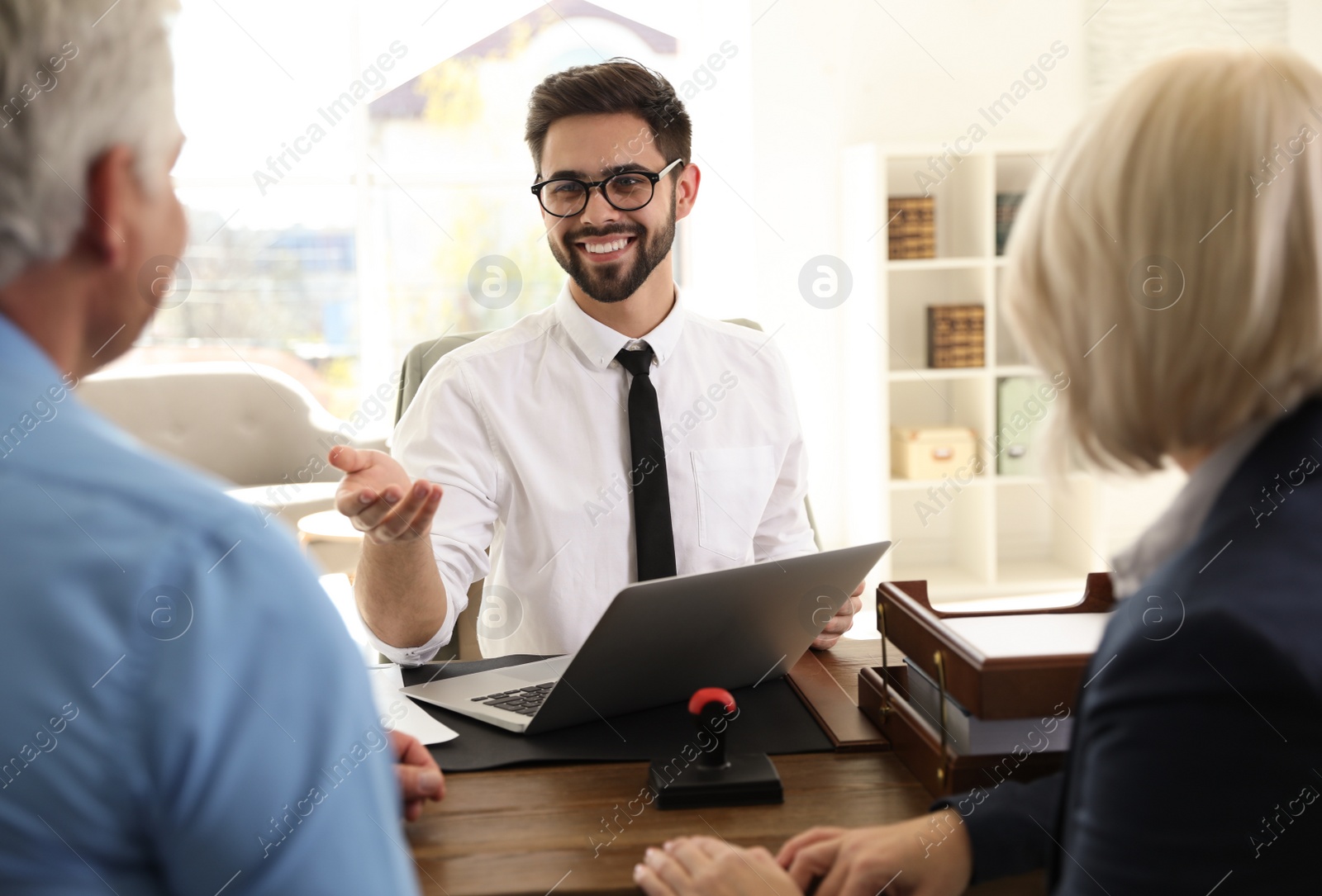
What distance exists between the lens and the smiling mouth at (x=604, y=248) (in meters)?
2.02

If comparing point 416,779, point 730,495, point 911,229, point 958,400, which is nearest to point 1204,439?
point 416,779

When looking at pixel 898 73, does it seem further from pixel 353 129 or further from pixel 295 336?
pixel 295 336

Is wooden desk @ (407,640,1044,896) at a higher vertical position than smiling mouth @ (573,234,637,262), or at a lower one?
lower

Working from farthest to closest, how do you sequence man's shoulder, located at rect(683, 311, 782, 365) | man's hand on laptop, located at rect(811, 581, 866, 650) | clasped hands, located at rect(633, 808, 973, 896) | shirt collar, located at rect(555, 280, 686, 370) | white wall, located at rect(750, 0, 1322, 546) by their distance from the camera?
white wall, located at rect(750, 0, 1322, 546), man's shoulder, located at rect(683, 311, 782, 365), shirt collar, located at rect(555, 280, 686, 370), man's hand on laptop, located at rect(811, 581, 866, 650), clasped hands, located at rect(633, 808, 973, 896)

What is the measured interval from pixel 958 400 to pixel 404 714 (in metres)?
4.06

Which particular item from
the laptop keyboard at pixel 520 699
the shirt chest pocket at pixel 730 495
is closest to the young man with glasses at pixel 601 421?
the shirt chest pocket at pixel 730 495

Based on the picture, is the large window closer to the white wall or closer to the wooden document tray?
the white wall

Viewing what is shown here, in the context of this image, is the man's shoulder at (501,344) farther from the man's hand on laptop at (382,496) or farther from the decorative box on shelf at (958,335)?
the decorative box on shelf at (958,335)

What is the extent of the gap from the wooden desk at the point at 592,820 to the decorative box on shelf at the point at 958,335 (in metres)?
3.73

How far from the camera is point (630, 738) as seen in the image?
1170mm

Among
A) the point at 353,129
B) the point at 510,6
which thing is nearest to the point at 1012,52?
the point at 510,6

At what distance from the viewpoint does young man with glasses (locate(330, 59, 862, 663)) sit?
1.91 metres

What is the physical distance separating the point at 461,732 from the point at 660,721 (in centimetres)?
22

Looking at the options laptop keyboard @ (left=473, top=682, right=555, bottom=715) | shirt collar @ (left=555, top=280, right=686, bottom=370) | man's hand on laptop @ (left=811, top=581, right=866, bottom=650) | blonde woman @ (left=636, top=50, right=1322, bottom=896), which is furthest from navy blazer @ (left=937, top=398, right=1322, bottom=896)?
shirt collar @ (left=555, top=280, right=686, bottom=370)
